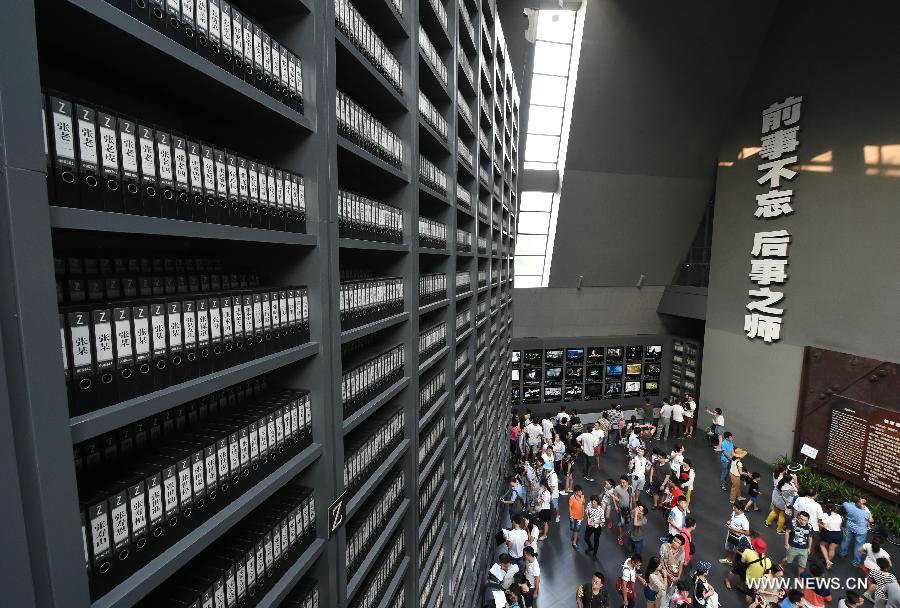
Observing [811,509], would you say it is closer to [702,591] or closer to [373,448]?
[702,591]

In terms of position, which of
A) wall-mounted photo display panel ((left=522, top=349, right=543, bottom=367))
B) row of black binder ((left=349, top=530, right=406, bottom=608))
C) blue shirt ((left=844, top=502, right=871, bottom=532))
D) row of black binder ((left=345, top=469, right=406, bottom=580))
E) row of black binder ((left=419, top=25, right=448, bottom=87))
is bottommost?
blue shirt ((left=844, top=502, right=871, bottom=532))

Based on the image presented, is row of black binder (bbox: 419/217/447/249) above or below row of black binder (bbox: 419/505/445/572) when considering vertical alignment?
above

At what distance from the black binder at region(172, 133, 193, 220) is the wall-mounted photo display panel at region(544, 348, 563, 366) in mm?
11427

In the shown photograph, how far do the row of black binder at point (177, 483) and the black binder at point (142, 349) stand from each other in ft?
0.87

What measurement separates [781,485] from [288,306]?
7.74m

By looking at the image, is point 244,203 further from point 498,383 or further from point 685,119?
point 685,119

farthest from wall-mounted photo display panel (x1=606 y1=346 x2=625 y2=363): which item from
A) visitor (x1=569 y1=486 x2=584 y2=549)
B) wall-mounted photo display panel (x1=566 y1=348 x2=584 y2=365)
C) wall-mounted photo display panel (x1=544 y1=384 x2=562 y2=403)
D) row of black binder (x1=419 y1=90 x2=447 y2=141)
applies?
row of black binder (x1=419 y1=90 x2=447 y2=141)

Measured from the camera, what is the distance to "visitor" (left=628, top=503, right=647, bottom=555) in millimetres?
5836

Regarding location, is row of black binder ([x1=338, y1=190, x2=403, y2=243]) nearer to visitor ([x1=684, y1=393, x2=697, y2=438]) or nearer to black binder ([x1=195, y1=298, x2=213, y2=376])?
black binder ([x1=195, y1=298, x2=213, y2=376])

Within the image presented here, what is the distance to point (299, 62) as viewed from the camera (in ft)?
6.02

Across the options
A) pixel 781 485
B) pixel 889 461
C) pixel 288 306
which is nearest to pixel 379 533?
pixel 288 306

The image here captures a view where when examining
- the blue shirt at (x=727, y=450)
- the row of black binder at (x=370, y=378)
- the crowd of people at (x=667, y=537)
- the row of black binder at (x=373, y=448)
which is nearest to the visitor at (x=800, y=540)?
the crowd of people at (x=667, y=537)

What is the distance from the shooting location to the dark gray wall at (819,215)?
6984mm

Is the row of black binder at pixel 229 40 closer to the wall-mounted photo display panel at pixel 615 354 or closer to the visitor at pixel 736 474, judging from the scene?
the visitor at pixel 736 474
